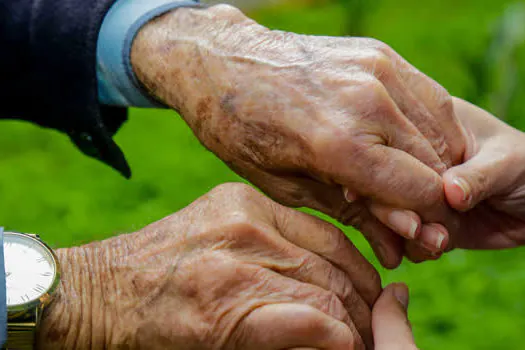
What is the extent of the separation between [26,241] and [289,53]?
653 millimetres

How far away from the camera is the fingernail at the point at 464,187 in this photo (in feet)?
5.12

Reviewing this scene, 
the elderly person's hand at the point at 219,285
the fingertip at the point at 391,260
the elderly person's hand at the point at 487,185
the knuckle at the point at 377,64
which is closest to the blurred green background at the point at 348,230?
the elderly person's hand at the point at 487,185

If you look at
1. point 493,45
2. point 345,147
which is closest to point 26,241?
point 345,147

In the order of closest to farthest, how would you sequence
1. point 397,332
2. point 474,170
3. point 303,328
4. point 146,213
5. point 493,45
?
point 303,328 < point 397,332 < point 474,170 < point 146,213 < point 493,45

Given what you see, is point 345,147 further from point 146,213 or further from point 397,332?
point 146,213

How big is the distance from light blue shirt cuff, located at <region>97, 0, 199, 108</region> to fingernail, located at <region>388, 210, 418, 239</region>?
0.65 m

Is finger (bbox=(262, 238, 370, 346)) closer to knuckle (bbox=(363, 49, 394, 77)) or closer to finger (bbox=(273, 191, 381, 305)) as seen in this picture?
finger (bbox=(273, 191, 381, 305))

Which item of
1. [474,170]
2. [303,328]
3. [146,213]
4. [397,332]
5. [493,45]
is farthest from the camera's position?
[493,45]

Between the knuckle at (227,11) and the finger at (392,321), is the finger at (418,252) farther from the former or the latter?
the knuckle at (227,11)

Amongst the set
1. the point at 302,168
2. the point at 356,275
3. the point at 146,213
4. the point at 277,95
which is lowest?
the point at 146,213

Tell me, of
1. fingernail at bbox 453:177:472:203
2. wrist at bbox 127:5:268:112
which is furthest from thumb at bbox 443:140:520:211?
wrist at bbox 127:5:268:112

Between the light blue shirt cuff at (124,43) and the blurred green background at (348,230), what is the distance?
116 cm

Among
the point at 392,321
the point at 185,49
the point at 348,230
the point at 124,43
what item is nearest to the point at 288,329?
the point at 392,321

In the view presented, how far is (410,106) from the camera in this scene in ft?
5.26
